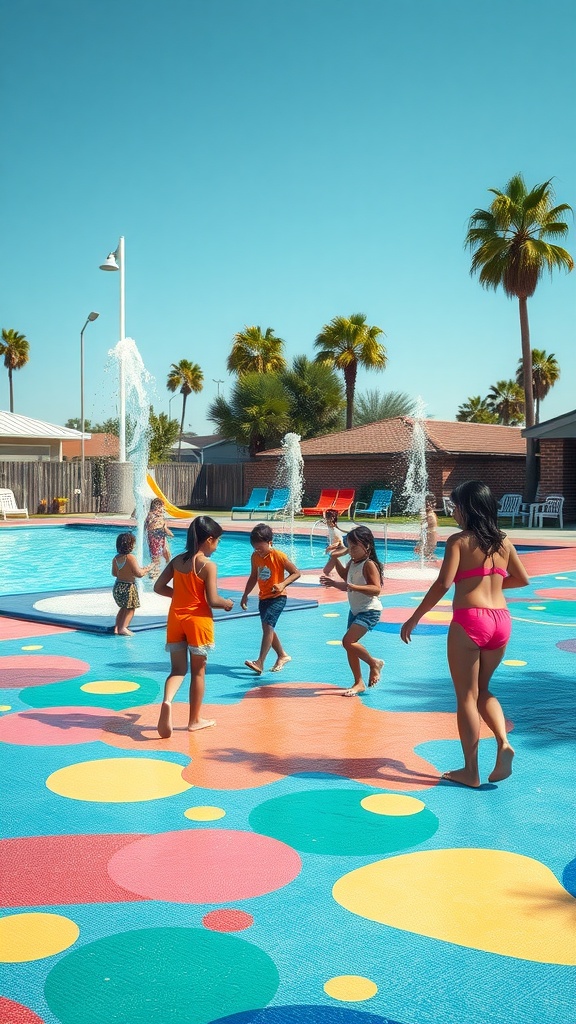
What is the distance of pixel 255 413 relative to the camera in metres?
42.4

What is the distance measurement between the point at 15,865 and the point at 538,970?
223cm

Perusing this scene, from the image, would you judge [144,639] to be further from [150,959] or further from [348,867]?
[150,959]

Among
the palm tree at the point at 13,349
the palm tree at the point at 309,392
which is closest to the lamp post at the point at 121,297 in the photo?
the palm tree at the point at 309,392

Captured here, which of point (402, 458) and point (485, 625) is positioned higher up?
point (402, 458)

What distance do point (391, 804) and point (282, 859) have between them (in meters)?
0.86

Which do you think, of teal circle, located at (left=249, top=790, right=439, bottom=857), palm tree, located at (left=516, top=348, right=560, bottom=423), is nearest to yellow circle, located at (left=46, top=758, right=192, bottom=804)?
teal circle, located at (left=249, top=790, right=439, bottom=857)

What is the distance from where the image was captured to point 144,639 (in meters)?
9.23

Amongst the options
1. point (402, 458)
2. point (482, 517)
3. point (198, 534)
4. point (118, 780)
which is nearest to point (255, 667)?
point (198, 534)

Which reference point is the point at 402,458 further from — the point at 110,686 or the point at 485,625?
the point at 485,625

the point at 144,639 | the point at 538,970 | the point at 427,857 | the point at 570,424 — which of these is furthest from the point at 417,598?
the point at 570,424

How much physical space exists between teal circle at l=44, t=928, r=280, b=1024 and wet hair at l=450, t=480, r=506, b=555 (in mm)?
2350

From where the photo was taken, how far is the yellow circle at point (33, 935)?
3178 mm

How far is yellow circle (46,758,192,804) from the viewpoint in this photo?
4.80 meters

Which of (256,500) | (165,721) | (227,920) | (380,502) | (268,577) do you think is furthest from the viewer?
(256,500)
